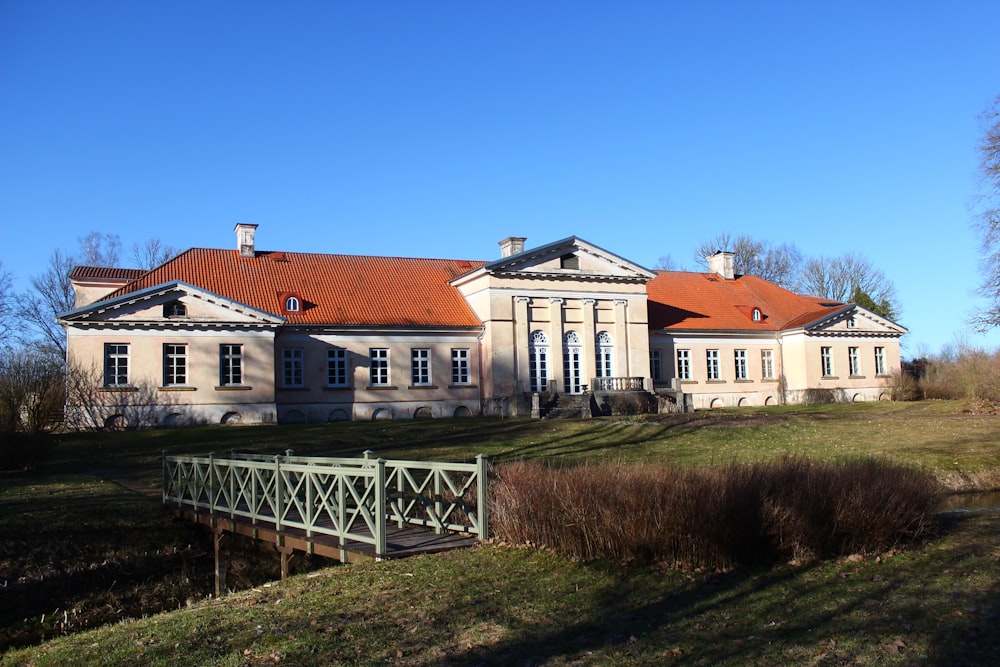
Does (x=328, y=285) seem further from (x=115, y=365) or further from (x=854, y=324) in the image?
(x=854, y=324)

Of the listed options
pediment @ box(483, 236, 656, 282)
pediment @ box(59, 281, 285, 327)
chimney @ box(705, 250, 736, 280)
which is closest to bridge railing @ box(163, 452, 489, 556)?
pediment @ box(59, 281, 285, 327)

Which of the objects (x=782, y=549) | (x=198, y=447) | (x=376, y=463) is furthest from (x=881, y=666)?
(x=198, y=447)

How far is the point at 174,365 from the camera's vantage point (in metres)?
30.3

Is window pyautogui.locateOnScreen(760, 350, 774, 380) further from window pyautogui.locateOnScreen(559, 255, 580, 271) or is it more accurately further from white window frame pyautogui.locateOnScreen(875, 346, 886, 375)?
window pyautogui.locateOnScreen(559, 255, 580, 271)

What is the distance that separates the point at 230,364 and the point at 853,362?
30.1 m

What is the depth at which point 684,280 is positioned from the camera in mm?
45281

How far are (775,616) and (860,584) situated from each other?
1528 mm

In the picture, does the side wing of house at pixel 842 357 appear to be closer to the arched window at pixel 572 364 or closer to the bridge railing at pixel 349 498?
the arched window at pixel 572 364

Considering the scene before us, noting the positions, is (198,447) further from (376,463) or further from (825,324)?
(825,324)

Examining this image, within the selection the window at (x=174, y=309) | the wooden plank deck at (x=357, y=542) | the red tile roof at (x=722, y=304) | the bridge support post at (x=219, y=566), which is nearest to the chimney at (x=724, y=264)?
the red tile roof at (x=722, y=304)

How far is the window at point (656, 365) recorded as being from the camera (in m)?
40.1

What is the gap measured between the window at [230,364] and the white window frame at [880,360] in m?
31.3

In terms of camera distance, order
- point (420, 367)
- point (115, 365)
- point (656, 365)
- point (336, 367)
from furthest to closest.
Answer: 1. point (656, 365)
2. point (420, 367)
3. point (336, 367)
4. point (115, 365)

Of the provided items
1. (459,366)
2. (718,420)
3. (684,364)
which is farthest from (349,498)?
(684,364)
